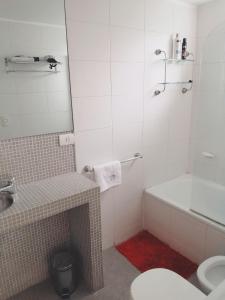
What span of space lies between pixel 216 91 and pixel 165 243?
5.56 ft

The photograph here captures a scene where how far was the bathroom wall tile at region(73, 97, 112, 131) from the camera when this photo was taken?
1.87 m

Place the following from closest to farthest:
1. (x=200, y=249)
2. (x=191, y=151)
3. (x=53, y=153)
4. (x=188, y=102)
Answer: (x=53, y=153) → (x=200, y=249) → (x=188, y=102) → (x=191, y=151)

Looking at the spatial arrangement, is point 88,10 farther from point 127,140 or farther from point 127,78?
point 127,140

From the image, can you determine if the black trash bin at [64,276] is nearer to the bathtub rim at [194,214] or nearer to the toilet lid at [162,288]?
the toilet lid at [162,288]

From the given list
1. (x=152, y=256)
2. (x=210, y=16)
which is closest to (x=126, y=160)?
(x=152, y=256)

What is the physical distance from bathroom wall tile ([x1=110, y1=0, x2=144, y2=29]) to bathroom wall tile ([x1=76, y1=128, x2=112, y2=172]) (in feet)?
3.03

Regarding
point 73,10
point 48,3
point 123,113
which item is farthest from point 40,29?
point 123,113

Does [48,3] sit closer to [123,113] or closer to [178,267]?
[123,113]

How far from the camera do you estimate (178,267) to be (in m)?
2.05

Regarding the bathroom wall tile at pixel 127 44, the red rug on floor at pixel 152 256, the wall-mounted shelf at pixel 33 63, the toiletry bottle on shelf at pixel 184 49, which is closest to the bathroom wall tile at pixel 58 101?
the wall-mounted shelf at pixel 33 63

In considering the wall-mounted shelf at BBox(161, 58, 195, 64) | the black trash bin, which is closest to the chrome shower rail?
the black trash bin

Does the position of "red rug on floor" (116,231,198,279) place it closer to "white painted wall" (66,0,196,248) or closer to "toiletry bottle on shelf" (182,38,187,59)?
"white painted wall" (66,0,196,248)

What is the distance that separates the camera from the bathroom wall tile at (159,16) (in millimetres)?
2088

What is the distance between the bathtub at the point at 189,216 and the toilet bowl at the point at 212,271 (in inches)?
7.8
